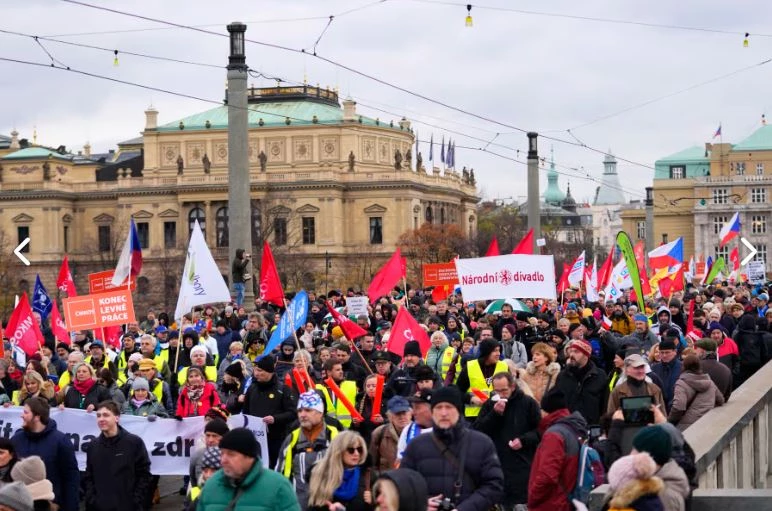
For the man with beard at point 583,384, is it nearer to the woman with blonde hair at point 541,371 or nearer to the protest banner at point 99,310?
the woman with blonde hair at point 541,371

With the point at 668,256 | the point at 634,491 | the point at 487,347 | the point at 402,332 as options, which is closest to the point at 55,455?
the point at 487,347

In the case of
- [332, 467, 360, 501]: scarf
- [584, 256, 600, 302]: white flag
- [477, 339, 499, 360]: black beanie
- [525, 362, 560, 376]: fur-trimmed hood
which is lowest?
[332, 467, 360, 501]: scarf

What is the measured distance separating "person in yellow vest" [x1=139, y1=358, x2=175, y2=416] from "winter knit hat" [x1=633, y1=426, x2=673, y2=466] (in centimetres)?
745

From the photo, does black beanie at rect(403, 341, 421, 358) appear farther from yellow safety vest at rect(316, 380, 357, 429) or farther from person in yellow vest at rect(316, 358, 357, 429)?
yellow safety vest at rect(316, 380, 357, 429)

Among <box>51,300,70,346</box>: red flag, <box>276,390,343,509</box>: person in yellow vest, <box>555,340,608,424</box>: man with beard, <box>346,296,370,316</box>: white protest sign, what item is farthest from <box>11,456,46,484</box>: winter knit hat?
<box>346,296,370,316</box>: white protest sign

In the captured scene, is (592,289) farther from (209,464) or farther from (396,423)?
(209,464)

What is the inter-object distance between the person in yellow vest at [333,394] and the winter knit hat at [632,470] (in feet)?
15.2

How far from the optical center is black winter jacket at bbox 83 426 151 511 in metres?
10.7

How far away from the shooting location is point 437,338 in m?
15.9

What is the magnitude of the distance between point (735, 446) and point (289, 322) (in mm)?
4917

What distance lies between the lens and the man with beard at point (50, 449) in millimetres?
10523

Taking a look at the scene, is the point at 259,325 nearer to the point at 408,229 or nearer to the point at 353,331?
the point at 353,331

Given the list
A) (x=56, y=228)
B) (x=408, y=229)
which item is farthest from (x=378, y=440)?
(x=56, y=228)

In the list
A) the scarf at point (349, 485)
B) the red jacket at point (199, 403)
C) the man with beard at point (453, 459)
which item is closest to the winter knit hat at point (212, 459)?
the scarf at point (349, 485)
